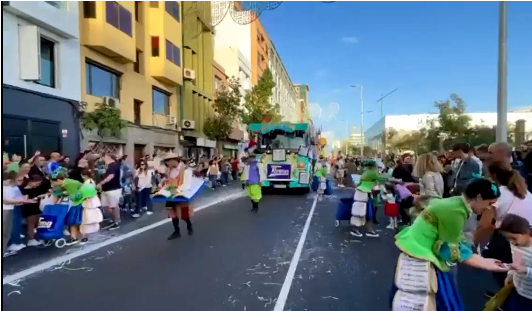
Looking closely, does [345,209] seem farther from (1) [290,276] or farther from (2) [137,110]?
(2) [137,110]

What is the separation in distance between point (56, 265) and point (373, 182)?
601 centimetres

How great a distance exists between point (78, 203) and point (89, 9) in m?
13.8

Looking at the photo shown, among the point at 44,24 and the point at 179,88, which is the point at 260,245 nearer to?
the point at 44,24

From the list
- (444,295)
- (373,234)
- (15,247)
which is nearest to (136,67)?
(15,247)

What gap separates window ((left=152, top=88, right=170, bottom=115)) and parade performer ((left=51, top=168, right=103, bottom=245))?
66.7 ft

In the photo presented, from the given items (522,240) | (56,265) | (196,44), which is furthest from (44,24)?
(196,44)

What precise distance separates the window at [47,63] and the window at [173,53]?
10.9 m

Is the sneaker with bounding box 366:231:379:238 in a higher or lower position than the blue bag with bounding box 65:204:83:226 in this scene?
lower

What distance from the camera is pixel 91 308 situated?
4.93m

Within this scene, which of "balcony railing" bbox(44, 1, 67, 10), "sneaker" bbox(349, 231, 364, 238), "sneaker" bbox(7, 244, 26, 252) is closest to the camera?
"sneaker" bbox(7, 244, 26, 252)

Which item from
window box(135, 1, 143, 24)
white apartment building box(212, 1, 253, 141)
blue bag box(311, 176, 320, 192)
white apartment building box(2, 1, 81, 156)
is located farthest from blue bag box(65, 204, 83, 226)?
white apartment building box(212, 1, 253, 141)

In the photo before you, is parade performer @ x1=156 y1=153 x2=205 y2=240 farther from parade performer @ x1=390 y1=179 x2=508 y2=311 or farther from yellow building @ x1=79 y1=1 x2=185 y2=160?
yellow building @ x1=79 y1=1 x2=185 y2=160

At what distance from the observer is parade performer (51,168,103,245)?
8.29 metres

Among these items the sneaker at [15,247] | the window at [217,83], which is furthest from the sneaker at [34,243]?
the window at [217,83]
